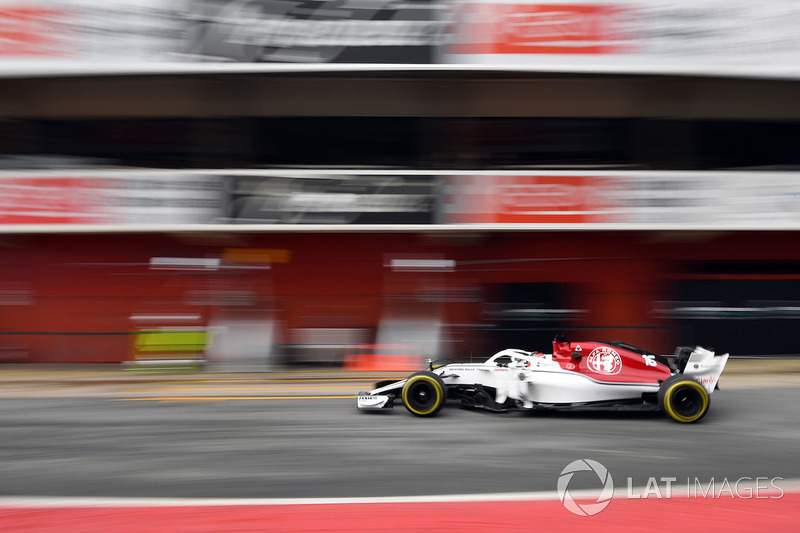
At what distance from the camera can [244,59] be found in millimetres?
11750

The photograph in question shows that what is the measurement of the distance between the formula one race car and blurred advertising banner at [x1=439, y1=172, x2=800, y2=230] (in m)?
4.55

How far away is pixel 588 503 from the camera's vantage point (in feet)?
16.3

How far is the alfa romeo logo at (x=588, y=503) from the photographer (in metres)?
4.85

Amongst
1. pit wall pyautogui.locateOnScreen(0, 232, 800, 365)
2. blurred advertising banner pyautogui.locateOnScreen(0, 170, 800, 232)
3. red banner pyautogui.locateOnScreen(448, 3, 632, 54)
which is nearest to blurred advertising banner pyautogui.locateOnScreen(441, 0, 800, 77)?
red banner pyautogui.locateOnScreen(448, 3, 632, 54)

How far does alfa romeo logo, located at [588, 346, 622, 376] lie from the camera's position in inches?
293

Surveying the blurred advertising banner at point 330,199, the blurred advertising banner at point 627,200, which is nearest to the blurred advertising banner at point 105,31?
the blurred advertising banner at point 330,199

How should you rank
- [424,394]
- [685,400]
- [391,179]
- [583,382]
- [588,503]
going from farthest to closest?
[391,179] < [424,394] < [583,382] < [685,400] < [588,503]

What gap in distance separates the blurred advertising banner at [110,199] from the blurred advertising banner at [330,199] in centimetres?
50

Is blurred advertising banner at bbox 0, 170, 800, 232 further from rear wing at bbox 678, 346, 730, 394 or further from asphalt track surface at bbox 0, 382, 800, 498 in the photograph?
rear wing at bbox 678, 346, 730, 394

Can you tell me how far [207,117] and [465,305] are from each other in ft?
20.3

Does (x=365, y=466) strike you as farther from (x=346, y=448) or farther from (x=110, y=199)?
(x=110, y=199)

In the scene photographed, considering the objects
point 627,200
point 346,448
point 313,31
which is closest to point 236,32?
point 313,31

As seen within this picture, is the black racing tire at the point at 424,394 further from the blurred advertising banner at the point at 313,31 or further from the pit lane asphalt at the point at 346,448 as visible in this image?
the blurred advertising banner at the point at 313,31

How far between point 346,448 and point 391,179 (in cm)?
649
